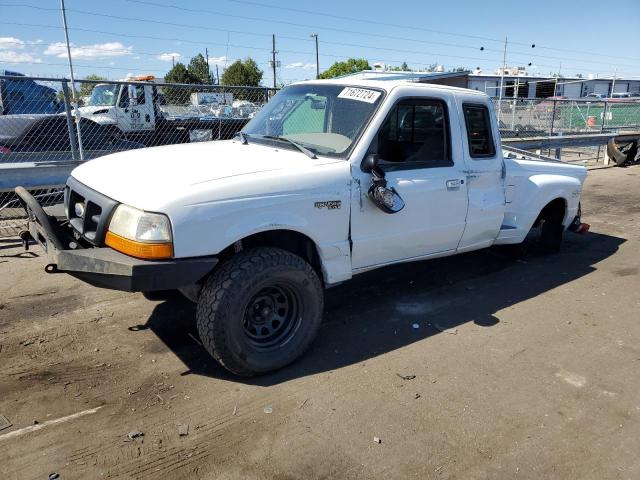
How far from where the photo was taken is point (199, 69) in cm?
5947

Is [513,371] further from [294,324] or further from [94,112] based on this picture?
[94,112]

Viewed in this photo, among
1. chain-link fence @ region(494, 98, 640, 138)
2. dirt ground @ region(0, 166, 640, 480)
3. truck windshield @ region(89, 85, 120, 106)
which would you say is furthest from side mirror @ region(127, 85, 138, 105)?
chain-link fence @ region(494, 98, 640, 138)

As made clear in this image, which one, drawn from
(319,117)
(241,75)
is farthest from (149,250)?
(241,75)

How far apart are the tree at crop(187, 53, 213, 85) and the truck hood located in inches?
2249

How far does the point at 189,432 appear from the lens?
2.83m

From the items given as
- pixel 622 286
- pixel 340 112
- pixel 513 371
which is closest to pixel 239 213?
pixel 340 112

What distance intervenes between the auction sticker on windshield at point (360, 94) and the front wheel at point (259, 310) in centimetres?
142

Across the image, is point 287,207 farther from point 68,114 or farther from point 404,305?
point 68,114

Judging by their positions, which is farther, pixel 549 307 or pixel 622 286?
pixel 622 286

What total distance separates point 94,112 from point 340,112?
10.6 metres

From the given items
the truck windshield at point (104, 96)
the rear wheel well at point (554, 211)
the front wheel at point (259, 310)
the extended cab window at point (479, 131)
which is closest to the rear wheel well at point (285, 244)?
the front wheel at point (259, 310)

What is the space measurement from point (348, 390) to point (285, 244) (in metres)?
1.13

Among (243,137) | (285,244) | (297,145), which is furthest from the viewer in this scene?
(243,137)

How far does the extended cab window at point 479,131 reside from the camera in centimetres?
450
